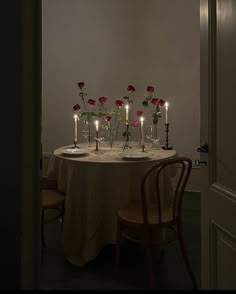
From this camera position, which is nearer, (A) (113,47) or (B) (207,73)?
(B) (207,73)

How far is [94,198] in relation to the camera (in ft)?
8.04

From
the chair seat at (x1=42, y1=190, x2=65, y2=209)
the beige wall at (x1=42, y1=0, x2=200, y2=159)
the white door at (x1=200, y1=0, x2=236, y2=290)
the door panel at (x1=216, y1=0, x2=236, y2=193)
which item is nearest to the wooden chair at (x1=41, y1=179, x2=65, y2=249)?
the chair seat at (x1=42, y1=190, x2=65, y2=209)

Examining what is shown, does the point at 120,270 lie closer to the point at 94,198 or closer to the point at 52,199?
the point at 94,198

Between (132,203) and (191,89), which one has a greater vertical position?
(191,89)

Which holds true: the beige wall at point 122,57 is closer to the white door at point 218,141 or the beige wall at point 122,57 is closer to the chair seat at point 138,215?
the chair seat at point 138,215

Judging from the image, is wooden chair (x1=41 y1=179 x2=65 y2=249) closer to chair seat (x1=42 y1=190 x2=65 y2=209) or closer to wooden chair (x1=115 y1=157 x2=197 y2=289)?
chair seat (x1=42 y1=190 x2=65 y2=209)

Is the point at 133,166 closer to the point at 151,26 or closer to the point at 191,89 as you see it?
the point at 191,89

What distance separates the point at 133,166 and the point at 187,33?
2768mm

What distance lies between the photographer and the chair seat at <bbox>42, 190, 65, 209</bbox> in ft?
8.67

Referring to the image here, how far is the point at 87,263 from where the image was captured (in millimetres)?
2484

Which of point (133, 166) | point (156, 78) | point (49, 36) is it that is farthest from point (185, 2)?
point (133, 166)

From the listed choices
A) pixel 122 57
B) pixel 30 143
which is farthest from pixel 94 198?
pixel 122 57

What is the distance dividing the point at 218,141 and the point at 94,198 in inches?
48.9

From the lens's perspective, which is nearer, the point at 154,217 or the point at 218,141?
the point at 218,141
